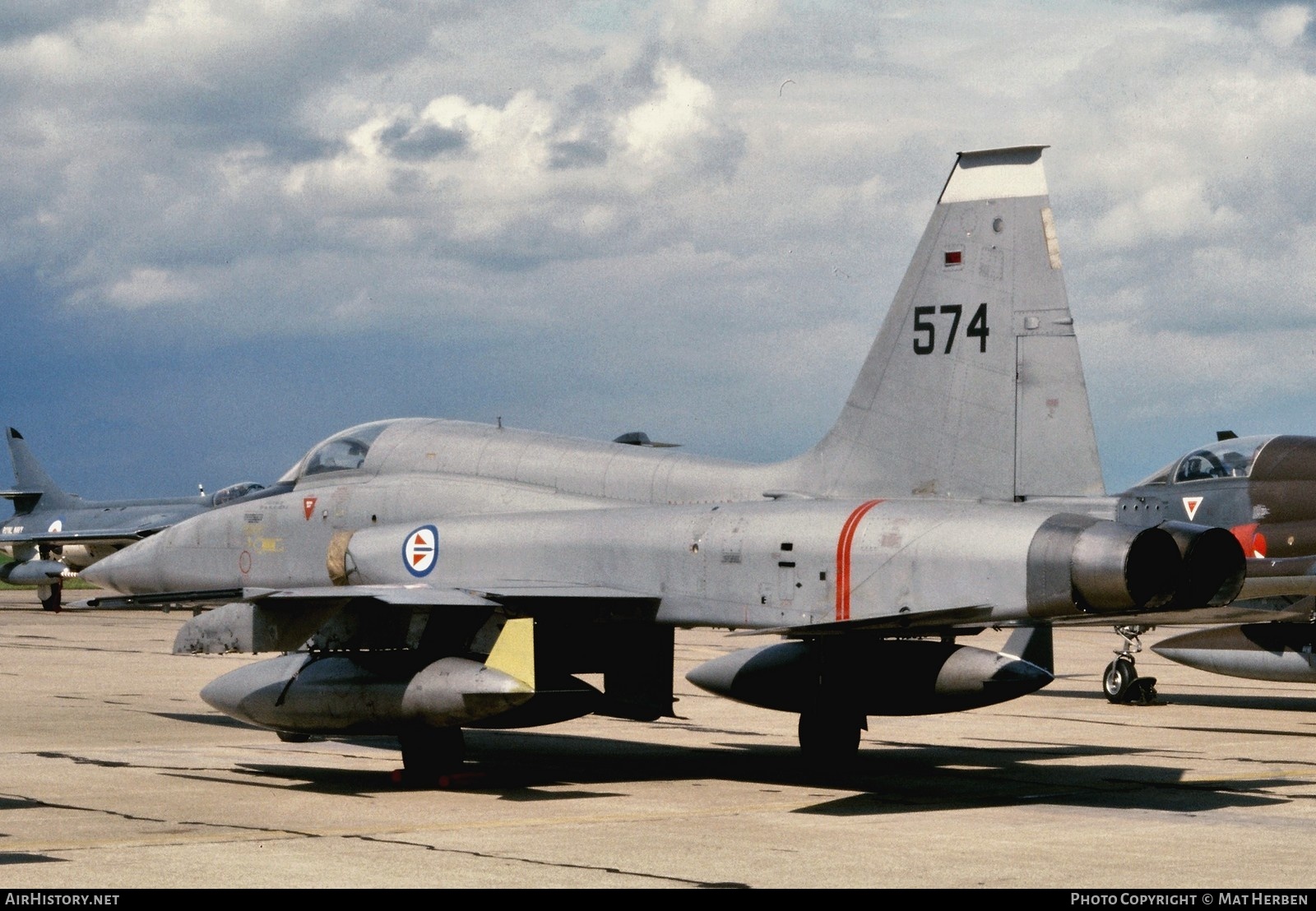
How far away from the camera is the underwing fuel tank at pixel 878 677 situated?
520 inches

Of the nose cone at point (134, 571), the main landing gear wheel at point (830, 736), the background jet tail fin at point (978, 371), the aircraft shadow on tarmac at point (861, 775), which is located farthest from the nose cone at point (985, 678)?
the nose cone at point (134, 571)

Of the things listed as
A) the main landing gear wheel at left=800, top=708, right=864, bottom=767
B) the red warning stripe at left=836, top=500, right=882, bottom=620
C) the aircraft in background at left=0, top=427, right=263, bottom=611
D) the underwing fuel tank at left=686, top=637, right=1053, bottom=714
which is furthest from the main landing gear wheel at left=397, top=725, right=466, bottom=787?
the aircraft in background at left=0, top=427, right=263, bottom=611

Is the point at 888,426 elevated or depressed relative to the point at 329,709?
elevated

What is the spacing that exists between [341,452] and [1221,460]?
10305mm

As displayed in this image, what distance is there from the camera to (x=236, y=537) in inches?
610

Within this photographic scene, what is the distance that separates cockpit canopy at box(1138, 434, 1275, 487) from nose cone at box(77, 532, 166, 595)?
37.6 feet

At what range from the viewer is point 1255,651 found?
20.8 meters

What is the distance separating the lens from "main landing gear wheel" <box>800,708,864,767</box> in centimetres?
1380

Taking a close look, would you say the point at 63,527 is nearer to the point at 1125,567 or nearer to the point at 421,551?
the point at 421,551

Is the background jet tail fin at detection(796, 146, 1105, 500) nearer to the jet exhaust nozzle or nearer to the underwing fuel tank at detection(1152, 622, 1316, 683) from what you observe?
the jet exhaust nozzle

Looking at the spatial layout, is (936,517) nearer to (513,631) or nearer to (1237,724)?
(513,631)

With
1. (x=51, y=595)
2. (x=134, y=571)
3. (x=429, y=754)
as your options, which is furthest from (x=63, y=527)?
(x=429, y=754)
